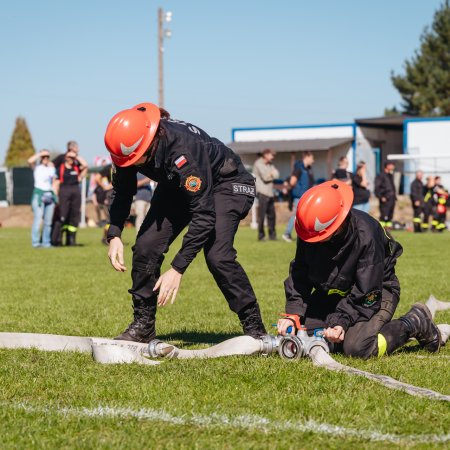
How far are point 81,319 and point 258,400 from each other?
4.22 metres

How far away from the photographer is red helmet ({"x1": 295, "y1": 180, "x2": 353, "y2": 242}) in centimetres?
613

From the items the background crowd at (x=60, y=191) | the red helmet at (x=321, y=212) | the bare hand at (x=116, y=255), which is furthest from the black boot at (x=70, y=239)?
the red helmet at (x=321, y=212)

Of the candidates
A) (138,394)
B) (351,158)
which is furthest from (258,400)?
(351,158)

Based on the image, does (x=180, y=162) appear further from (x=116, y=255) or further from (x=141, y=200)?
(x=141, y=200)

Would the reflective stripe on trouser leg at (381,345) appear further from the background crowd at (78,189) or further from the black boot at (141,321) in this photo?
the background crowd at (78,189)

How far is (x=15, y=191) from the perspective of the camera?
1606 inches

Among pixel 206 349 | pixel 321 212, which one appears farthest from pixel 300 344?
pixel 321 212

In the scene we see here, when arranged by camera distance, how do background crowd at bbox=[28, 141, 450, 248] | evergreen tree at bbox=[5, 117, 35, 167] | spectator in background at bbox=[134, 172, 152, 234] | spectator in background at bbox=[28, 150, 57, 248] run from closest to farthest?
spectator in background at bbox=[28, 150, 57, 248] → background crowd at bbox=[28, 141, 450, 248] → spectator in background at bbox=[134, 172, 152, 234] → evergreen tree at bbox=[5, 117, 35, 167]

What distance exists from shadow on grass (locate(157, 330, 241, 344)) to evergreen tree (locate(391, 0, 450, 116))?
66.2 meters

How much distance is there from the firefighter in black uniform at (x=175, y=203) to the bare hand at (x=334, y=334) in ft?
2.37

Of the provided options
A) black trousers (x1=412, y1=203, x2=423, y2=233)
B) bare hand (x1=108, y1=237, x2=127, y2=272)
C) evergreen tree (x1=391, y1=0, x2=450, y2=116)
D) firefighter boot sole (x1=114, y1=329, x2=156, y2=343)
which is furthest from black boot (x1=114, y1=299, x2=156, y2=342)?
evergreen tree (x1=391, y1=0, x2=450, y2=116)

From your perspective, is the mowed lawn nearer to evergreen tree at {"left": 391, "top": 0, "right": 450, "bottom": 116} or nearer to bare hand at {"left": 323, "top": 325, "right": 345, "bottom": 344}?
bare hand at {"left": 323, "top": 325, "right": 345, "bottom": 344}

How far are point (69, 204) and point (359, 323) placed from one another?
14978 mm

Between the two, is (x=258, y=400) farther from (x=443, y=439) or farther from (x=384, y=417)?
(x=443, y=439)
